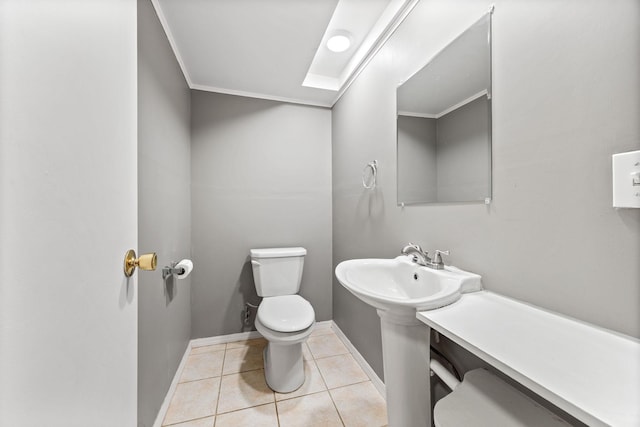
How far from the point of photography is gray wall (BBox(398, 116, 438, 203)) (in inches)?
47.9

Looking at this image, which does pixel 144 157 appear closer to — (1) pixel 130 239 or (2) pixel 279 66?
(1) pixel 130 239

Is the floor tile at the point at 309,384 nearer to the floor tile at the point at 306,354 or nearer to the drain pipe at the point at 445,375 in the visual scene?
the floor tile at the point at 306,354

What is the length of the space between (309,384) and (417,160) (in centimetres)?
156

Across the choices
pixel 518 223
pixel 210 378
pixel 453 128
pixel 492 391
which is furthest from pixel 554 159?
pixel 210 378

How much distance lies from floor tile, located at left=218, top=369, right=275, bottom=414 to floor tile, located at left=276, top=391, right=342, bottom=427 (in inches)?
4.9

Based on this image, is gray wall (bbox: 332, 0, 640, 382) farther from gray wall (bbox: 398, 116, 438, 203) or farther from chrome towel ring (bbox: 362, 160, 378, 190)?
chrome towel ring (bbox: 362, 160, 378, 190)

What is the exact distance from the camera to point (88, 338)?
0.43 metres

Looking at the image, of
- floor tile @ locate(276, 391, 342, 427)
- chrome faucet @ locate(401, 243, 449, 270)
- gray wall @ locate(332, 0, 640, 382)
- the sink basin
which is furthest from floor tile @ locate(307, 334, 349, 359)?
gray wall @ locate(332, 0, 640, 382)

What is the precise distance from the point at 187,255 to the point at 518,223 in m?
2.07

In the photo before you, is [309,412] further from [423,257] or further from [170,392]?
[423,257]

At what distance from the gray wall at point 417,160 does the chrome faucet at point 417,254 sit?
253 millimetres

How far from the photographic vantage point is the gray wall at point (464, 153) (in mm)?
923

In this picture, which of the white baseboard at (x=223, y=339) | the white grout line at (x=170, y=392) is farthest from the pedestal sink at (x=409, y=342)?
the white baseboard at (x=223, y=339)

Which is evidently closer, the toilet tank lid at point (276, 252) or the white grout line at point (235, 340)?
the white grout line at point (235, 340)
